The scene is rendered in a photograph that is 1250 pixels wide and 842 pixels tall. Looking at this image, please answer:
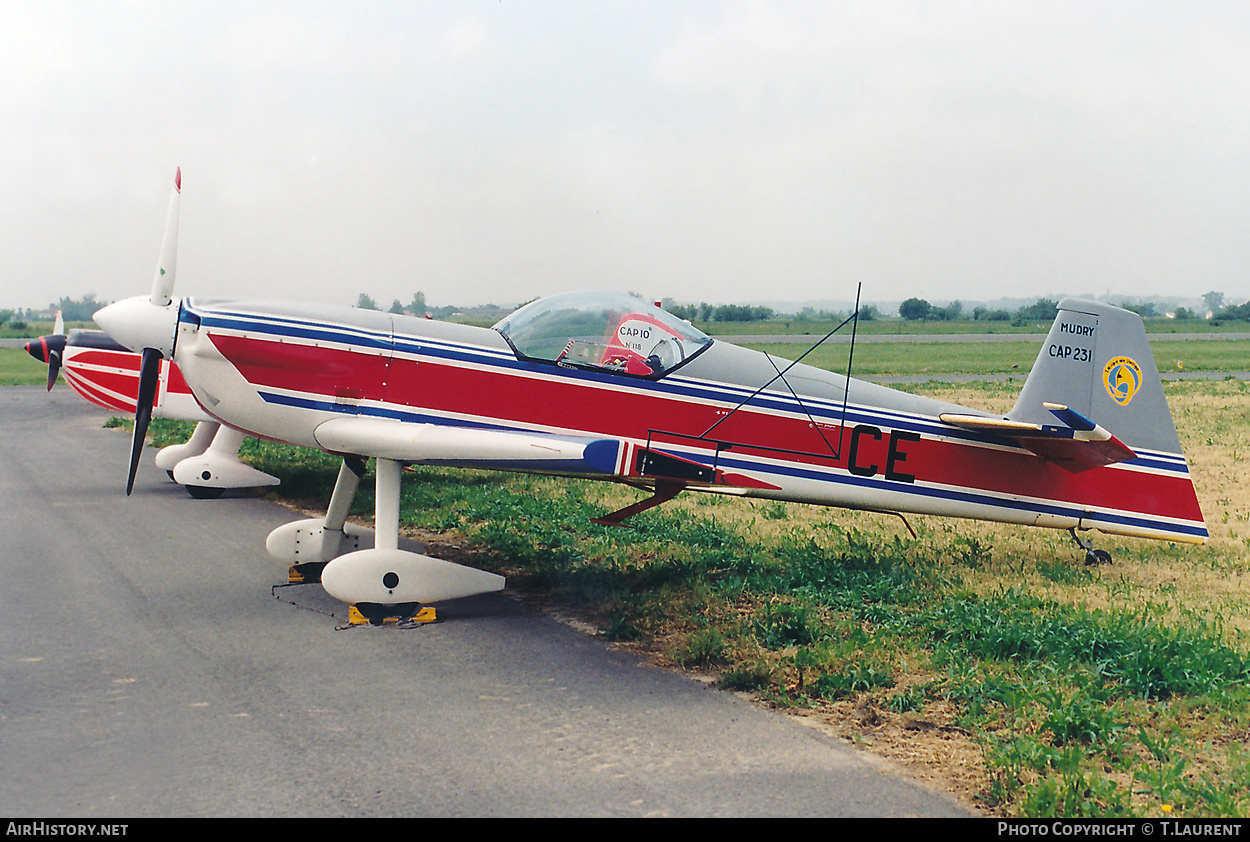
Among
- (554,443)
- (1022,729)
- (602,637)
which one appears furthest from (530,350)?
(1022,729)

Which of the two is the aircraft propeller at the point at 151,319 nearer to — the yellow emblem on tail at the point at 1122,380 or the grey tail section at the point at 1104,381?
the grey tail section at the point at 1104,381

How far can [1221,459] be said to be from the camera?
42.3 ft

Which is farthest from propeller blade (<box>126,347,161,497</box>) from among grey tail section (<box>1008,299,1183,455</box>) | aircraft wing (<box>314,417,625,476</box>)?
grey tail section (<box>1008,299,1183,455</box>)

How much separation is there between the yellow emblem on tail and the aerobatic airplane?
9.03 meters

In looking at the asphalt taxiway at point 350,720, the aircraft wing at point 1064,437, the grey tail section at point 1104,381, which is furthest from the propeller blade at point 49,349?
the grey tail section at point 1104,381

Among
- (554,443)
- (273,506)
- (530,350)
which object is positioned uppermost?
(530,350)

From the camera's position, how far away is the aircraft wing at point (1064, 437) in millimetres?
7301

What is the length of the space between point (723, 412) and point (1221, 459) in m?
9.13

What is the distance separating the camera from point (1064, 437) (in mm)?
7375

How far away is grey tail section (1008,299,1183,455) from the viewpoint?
25.5 feet

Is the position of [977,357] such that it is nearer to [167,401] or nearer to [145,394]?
[167,401]

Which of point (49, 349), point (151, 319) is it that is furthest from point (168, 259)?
point (49, 349)

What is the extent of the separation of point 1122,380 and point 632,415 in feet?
13.1

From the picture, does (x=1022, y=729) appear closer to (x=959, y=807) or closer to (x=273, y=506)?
(x=959, y=807)
